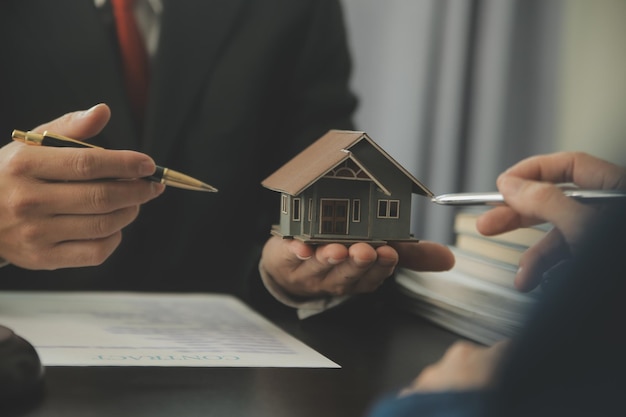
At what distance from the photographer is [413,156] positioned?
1.66 m

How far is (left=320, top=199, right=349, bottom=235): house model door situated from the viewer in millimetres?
596

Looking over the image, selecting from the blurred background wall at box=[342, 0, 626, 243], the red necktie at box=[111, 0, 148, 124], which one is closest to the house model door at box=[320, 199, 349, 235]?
the red necktie at box=[111, 0, 148, 124]

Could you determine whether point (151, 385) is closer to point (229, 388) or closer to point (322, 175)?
point (229, 388)

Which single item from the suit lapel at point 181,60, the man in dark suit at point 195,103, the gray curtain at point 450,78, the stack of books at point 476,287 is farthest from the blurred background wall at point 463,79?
the stack of books at point 476,287

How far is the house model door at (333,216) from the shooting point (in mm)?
596

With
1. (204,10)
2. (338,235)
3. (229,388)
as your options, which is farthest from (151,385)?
(204,10)

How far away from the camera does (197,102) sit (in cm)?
116

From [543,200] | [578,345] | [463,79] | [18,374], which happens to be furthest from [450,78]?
[578,345]

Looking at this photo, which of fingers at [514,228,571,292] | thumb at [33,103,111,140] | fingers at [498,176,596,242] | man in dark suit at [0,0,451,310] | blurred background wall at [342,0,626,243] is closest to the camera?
fingers at [498,176,596,242]

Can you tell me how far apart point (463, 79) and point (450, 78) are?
0.04 m

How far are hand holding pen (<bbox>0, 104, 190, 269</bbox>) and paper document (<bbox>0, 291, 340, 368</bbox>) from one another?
0.07 meters

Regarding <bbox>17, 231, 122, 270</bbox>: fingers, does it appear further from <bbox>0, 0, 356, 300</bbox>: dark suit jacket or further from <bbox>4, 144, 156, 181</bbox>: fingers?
<bbox>0, 0, 356, 300</bbox>: dark suit jacket

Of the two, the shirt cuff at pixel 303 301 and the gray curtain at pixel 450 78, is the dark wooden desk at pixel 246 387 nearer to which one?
the shirt cuff at pixel 303 301

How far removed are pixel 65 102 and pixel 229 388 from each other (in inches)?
28.0
